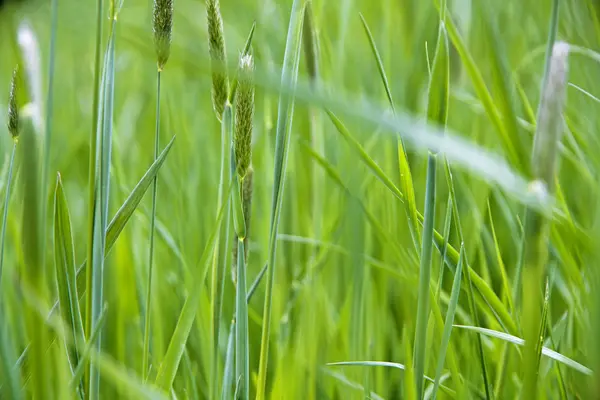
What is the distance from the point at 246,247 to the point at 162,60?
159 millimetres

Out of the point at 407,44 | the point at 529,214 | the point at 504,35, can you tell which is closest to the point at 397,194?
the point at 529,214

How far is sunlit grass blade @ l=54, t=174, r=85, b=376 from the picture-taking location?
42 centimetres

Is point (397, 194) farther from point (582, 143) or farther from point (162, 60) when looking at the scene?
point (582, 143)

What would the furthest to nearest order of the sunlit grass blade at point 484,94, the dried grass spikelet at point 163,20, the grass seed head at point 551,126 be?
the dried grass spikelet at point 163,20 < the sunlit grass blade at point 484,94 < the grass seed head at point 551,126

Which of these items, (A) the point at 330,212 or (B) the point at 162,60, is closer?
(B) the point at 162,60

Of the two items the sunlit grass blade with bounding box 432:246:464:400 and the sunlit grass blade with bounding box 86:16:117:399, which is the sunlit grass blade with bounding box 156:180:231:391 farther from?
the sunlit grass blade with bounding box 432:246:464:400

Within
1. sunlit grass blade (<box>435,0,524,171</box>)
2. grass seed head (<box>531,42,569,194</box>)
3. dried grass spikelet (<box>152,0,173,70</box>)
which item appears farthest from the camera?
dried grass spikelet (<box>152,0,173,70</box>)

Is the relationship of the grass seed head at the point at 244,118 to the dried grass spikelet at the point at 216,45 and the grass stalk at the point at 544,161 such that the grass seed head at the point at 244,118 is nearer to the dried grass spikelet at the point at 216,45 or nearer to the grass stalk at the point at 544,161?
the dried grass spikelet at the point at 216,45

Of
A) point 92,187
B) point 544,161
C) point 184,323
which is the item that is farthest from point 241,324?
point 544,161

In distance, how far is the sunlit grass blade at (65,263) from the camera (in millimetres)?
420

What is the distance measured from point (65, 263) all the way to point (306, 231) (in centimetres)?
68

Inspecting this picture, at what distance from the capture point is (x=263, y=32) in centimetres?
128

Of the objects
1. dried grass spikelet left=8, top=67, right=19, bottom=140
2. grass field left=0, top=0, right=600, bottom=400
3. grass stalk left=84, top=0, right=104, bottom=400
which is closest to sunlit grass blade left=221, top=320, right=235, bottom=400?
grass field left=0, top=0, right=600, bottom=400

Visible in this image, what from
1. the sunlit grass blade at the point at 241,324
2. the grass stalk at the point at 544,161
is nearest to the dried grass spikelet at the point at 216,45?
the sunlit grass blade at the point at 241,324
